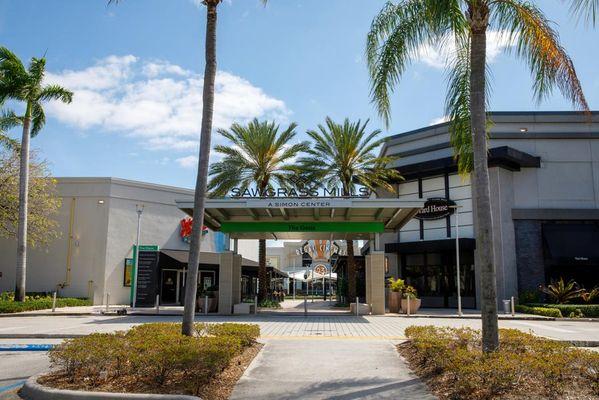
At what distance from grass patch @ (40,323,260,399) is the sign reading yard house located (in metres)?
16.9

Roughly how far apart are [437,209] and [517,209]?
481 cm

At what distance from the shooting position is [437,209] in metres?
33.4

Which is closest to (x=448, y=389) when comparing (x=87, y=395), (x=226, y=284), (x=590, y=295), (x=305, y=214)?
(x=87, y=395)

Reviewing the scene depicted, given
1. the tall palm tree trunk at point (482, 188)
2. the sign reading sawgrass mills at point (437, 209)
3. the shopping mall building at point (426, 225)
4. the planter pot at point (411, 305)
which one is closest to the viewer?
the tall palm tree trunk at point (482, 188)

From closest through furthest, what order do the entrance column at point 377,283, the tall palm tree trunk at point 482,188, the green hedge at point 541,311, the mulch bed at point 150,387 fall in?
the mulch bed at point 150,387, the tall palm tree trunk at point 482,188, the green hedge at point 541,311, the entrance column at point 377,283

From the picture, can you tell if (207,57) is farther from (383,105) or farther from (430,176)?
(430,176)

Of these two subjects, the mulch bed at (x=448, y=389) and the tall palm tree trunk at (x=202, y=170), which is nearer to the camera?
the mulch bed at (x=448, y=389)

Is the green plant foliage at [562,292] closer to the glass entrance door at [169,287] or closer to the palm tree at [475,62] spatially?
Answer: the palm tree at [475,62]

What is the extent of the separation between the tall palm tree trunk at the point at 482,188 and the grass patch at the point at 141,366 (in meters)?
4.37

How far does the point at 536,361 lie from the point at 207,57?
8576mm

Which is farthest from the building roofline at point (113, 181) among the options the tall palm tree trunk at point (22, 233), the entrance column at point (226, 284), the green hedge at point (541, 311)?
the green hedge at point (541, 311)

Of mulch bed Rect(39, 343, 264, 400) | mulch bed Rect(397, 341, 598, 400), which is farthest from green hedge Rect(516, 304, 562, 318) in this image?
mulch bed Rect(39, 343, 264, 400)

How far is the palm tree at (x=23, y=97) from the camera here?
90.1 feet

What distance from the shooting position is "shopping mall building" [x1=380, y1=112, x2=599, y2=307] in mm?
30219
